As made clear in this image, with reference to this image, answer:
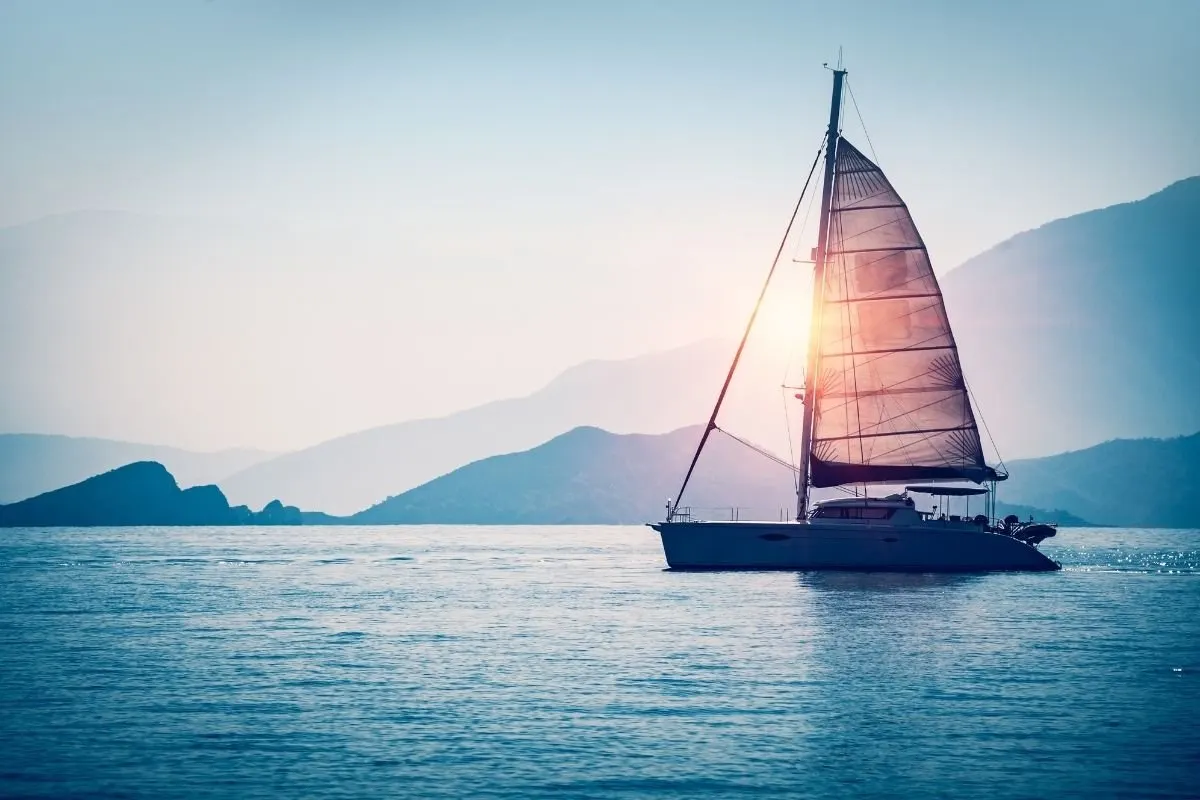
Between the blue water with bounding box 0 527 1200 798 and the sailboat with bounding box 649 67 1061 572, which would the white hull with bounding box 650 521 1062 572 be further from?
the blue water with bounding box 0 527 1200 798

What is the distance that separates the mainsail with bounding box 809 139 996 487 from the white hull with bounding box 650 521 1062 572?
14.7 feet

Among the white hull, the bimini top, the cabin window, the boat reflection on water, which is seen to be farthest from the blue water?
the bimini top

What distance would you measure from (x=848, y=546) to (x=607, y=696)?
1445 inches

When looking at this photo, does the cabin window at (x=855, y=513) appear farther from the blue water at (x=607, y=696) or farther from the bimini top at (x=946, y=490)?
the blue water at (x=607, y=696)

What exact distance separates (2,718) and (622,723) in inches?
509

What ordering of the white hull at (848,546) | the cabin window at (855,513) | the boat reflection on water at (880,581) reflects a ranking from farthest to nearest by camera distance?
the cabin window at (855,513)
the white hull at (848,546)
the boat reflection on water at (880,581)

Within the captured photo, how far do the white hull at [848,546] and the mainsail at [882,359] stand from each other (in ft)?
14.7

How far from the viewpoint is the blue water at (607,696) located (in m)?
21.4

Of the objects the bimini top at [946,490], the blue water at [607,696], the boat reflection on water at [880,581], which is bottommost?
the blue water at [607,696]

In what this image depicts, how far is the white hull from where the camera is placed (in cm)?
6378

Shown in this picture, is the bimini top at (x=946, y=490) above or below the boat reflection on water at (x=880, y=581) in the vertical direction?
above

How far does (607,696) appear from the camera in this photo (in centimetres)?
2930

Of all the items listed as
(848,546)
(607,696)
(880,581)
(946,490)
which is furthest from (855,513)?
(607,696)

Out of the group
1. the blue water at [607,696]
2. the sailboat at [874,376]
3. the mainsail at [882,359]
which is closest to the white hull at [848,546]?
the sailboat at [874,376]
